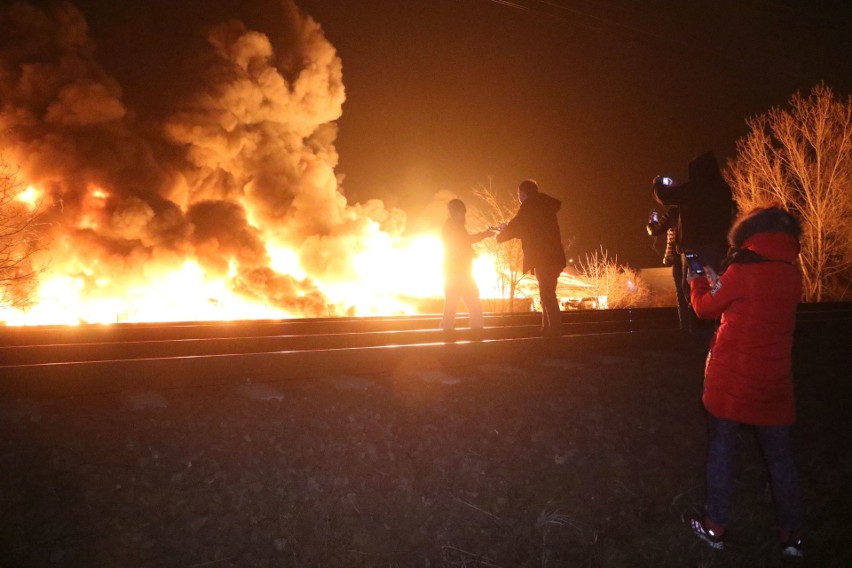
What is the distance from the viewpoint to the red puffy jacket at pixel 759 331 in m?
3.70

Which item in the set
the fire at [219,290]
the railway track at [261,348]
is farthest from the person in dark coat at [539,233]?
the fire at [219,290]

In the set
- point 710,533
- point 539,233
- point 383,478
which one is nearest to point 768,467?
point 710,533

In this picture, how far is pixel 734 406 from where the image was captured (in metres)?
3.82

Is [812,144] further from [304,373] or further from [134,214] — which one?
[134,214]

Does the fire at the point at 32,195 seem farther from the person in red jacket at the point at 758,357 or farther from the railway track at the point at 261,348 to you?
the person in red jacket at the point at 758,357

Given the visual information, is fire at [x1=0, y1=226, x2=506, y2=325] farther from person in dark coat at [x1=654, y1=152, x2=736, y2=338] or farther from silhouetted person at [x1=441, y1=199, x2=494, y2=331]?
person in dark coat at [x1=654, y1=152, x2=736, y2=338]

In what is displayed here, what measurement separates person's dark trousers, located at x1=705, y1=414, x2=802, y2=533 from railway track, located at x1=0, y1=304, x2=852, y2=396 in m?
2.45

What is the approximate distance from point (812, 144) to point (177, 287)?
1133 inches

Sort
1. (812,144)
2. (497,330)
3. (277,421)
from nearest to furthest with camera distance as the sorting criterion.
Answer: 1. (277,421)
2. (497,330)
3. (812,144)

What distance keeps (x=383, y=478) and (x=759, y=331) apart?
9.67 feet

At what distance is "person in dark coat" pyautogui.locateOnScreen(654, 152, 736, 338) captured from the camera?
590cm

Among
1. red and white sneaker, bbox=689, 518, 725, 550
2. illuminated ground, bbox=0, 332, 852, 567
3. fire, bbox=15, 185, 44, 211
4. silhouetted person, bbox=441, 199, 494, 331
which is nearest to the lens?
illuminated ground, bbox=0, 332, 852, 567

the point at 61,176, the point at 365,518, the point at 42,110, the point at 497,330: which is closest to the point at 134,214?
the point at 61,176

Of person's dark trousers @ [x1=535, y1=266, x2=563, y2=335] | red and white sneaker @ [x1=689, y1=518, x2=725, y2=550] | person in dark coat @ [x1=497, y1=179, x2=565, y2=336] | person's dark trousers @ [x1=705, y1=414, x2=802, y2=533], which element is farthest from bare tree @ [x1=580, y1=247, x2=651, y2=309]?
person's dark trousers @ [x1=705, y1=414, x2=802, y2=533]
